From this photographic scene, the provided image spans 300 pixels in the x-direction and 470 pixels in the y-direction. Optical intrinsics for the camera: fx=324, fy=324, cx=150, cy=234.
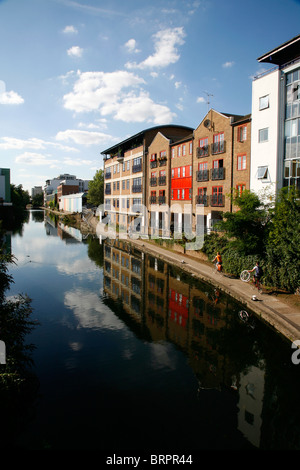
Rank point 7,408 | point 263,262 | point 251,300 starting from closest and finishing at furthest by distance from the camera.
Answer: point 7,408 → point 251,300 → point 263,262

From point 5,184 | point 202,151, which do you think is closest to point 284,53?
point 202,151

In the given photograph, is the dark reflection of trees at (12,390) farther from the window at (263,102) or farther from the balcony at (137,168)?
the balcony at (137,168)

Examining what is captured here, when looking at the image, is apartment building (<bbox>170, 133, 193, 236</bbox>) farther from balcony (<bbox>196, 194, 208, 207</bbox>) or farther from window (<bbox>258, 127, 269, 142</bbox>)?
window (<bbox>258, 127, 269, 142</bbox>)

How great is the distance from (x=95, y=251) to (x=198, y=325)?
2268cm

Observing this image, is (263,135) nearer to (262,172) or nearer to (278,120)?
(278,120)

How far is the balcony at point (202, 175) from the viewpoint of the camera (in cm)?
3306

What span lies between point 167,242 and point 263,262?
1552cm

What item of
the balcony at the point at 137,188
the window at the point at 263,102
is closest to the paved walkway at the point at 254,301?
the window at the point at 263,102

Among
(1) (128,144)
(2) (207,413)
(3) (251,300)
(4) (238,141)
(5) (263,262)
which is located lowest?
(2) (207,413)

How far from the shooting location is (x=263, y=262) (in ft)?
64.1

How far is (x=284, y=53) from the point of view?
23.3 m

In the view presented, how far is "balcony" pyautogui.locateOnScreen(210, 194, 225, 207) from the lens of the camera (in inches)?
1208

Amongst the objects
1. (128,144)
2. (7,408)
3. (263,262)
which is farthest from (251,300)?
(128,144)

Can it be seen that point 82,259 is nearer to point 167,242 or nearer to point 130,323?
point 167,242
